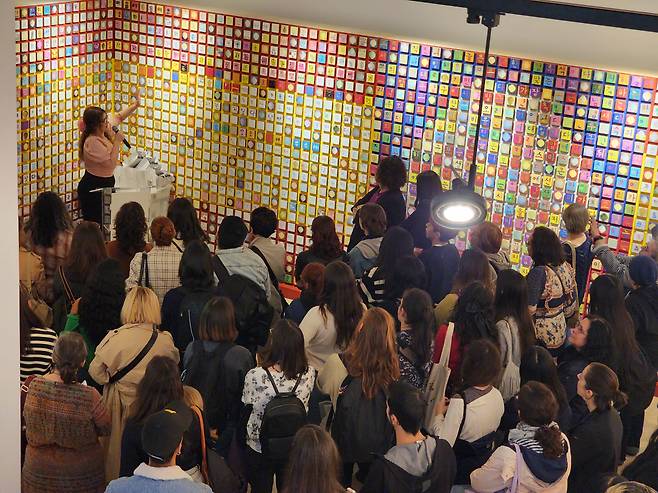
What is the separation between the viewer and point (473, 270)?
663 centimetres

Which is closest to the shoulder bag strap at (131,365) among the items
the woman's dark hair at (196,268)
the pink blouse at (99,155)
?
the woman's dark hair at (196,268)

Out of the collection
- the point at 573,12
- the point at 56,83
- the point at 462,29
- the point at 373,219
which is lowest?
the point at 373,219

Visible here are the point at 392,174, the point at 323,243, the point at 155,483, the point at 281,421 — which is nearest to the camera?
Result: the point at 155,483

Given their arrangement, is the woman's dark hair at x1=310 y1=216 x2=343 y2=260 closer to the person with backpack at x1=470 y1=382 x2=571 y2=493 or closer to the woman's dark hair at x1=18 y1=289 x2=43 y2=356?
the woman's dark hair at x1=18 y1=289 x2=43 y2=356

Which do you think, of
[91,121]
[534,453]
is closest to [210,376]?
[534,453]

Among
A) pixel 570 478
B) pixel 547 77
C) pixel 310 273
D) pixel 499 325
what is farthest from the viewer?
pixel 547 77

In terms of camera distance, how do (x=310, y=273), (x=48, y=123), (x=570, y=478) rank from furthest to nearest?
(x=48, y=123) → (x=310, y=273) → (x=570, y=478)

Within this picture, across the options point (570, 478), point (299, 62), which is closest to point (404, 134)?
point (299, 62)

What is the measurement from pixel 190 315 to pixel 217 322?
79 centimetres

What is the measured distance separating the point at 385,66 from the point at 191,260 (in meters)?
3.85

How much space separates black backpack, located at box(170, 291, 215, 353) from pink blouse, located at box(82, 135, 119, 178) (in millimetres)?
3568

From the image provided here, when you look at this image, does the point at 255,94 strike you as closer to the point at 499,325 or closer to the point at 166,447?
the point at 499,325

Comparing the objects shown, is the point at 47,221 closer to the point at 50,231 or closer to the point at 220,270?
the point at 50,231

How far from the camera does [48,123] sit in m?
10.1
